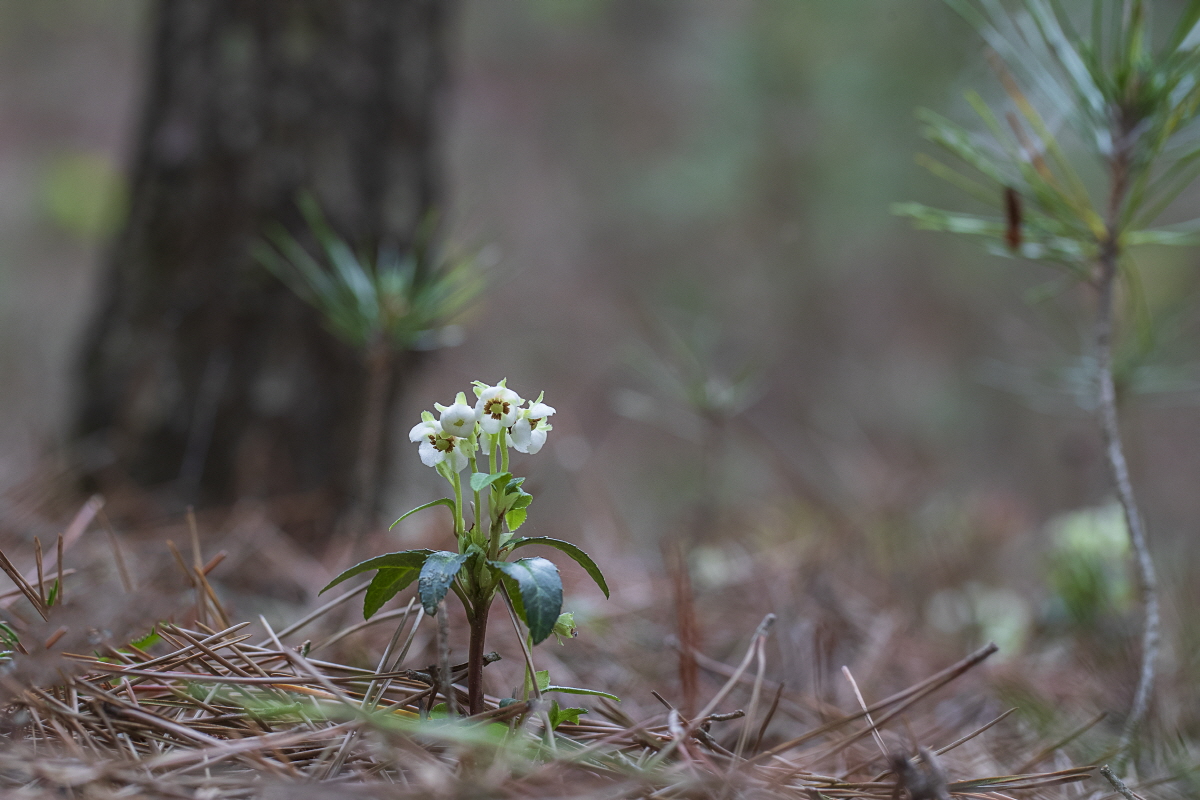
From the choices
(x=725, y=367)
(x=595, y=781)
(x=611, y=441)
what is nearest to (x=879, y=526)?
(x=725, y=367)

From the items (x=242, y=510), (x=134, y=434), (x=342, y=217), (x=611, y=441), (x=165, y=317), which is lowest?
(x=611, y=441)

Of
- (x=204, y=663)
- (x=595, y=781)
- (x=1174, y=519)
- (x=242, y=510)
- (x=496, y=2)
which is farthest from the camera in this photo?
(x=496, y=2)

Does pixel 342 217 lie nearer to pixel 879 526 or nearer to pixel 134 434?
pixel 134 434

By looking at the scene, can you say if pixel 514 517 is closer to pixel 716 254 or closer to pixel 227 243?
pixel 227 243

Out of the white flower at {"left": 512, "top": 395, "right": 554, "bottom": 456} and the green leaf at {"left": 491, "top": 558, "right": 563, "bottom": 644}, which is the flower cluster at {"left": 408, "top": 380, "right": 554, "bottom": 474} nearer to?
the white flower at {"left": 512, "top": 395, "right": 554, "bottom": 456}

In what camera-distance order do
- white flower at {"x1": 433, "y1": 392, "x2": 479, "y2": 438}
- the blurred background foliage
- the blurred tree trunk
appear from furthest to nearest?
the blurred background foliage, the blurred tree trunk, white flower at {"x1": 433, "y1": 392, "x2": 479, "y2": 438}

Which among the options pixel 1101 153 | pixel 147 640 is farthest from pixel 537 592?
pixel 1101 153

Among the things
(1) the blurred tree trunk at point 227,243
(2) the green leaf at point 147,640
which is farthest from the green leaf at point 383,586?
(1) the blurred tree trunk at point 227,243

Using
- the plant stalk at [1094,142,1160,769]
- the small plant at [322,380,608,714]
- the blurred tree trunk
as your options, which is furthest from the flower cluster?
the blurred tree trunk
